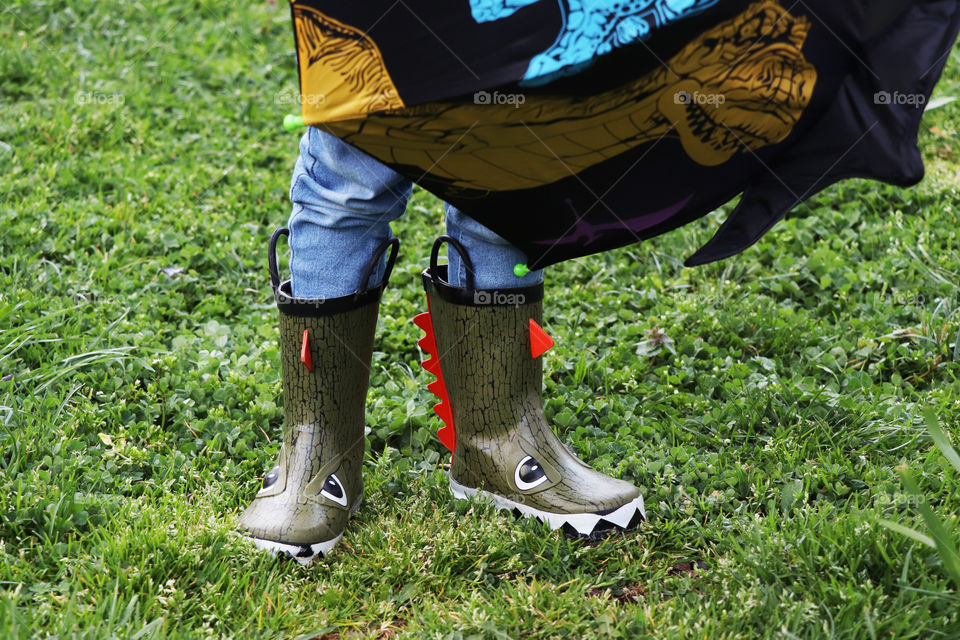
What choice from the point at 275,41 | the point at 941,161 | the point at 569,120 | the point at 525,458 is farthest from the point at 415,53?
the point at 275,41

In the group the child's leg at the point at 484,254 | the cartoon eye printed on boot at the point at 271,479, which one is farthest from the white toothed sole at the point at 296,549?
the child's leg at the point at 484,254

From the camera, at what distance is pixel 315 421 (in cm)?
198

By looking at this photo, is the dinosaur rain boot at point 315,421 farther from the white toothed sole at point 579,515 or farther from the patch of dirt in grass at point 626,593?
the patch of dirt in grass at point 626,593

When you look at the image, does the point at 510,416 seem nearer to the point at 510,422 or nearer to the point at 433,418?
the point at 510,422

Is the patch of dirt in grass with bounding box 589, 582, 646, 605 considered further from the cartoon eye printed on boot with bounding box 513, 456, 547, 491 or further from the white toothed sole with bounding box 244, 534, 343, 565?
the white toothed sole with bounding box 244, 534, 343, 565

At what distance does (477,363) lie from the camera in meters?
1.99

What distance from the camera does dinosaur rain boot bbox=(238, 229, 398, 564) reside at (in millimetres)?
1926

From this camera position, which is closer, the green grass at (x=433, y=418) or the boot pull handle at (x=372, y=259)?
the green grass at (x=433, y=418)

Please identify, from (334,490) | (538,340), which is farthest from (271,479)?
(538,340)

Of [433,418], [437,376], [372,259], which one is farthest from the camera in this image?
[433,418]

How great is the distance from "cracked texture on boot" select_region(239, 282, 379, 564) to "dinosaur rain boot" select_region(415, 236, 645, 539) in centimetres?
20

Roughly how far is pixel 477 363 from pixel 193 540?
2.36 ft

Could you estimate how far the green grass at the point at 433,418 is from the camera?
1760mm

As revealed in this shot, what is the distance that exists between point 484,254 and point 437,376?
1.29 ft
